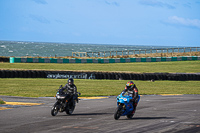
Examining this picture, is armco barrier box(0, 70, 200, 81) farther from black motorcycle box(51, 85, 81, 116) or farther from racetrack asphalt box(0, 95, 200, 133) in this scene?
black motorcycle box(51, 85, 81, 116)

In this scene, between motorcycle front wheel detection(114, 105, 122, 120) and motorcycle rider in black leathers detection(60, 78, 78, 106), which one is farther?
motorcycle rider in black leathers detection(60, 78, 78, 106)

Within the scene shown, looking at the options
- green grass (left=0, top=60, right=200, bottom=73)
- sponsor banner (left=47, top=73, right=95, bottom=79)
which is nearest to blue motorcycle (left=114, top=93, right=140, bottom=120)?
sponsor banner (left=47, top=73, right=95, bottom=79)

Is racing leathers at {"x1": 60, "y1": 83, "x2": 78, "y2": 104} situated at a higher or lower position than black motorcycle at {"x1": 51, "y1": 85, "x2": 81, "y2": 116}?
higher

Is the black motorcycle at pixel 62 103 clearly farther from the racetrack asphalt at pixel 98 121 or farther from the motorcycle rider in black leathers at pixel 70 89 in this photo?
the racetrack asphalt at pixel 98 121

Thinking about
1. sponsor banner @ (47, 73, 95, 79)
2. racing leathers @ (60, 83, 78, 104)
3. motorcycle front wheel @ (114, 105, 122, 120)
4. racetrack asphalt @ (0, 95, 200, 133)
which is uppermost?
racing leathers @ (60, 83, 78, 104)

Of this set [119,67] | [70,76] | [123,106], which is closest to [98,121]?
[123,106]

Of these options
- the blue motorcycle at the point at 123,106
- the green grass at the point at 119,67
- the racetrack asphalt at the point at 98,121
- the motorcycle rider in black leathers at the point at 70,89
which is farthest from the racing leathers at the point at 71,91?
the green grass at the point at 119,67

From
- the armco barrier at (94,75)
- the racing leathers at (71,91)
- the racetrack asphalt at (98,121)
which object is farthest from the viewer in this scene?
the armco barrier at (94,75)

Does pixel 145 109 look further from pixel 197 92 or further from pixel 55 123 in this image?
pixel 197 92

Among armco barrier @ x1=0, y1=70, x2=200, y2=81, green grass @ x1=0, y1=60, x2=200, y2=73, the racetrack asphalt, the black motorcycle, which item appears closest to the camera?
the racetrack asphalt

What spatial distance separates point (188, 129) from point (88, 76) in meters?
26.6

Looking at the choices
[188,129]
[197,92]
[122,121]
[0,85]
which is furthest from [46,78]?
[188,129]

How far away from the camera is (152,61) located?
5978cm

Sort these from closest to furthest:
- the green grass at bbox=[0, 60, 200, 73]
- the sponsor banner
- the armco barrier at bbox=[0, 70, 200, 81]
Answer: the armco barrier at bbox=[0, 70, 200, 81] < the sponsor banner < the green grass at bbox=[0, 60, 200, 73]
